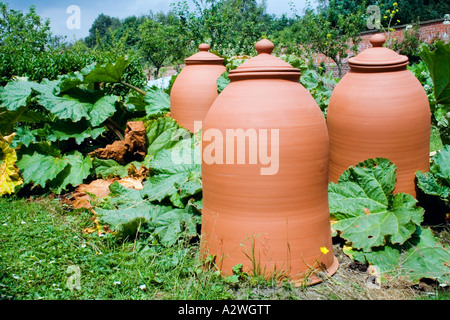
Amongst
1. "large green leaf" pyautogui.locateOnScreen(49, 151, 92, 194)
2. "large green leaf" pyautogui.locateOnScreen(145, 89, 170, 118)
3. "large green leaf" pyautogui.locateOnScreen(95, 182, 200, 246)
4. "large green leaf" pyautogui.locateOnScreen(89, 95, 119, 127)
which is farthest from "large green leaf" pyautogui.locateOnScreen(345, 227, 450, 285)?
"large green leaf" pyautogui.locateOnScreen(145, 89, 170, 118)

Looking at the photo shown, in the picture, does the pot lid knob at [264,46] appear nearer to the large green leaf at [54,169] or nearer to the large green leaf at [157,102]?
the large green leaf at [54,169]

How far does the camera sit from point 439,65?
3.85 metres

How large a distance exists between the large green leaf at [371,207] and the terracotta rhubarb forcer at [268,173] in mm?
429

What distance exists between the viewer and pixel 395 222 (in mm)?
2826

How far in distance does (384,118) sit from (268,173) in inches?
51.4

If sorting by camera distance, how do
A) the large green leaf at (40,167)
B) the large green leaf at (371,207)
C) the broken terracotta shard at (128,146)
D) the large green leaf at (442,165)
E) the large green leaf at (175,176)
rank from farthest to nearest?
the broken terracotta shard at (128,146) → the large green leaf at (40,167) → the large green leaf at (442,165) → the large green leaf at (175,176) → the large green leaf at (371,207)

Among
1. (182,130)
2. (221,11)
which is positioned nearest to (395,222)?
(182,130)

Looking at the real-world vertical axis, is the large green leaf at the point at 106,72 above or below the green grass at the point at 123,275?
above

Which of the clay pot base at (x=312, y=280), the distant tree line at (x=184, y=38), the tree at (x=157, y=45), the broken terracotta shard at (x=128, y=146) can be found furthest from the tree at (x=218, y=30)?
the clay pot base at (x=312, y=280)

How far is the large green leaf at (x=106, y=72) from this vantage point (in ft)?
15.1

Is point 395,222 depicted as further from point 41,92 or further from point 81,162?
point 41,92

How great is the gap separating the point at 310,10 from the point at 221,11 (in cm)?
432
